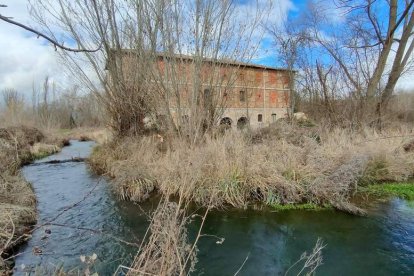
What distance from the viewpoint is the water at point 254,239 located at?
5203mm

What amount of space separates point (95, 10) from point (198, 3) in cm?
377

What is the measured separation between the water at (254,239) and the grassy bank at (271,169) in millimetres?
520

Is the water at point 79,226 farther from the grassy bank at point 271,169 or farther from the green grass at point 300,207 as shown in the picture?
the green grass at point 300,207

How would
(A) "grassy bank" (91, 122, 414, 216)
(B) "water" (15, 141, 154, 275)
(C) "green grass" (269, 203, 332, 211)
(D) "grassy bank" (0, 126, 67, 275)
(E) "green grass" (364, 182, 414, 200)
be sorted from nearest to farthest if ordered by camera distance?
(D) "grassy bank" (0, 126, 67, 275) < (B) "water" (15, 141, 154, 275) < (C) "green grass" (269, 203, 332, 211) < (A) "grassy bank" (91, 122, 414, 216) < (E) "green grass" (364, 182, 414, 200)

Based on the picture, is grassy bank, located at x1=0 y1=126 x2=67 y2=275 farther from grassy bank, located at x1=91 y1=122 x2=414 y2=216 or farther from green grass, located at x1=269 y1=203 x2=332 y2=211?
green grass, located at x1=269 y1=203 x2=332 y2=211

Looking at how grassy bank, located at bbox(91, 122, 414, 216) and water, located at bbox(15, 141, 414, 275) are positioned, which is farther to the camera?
grassy bank, located at bbox(91, 122, 414, 216)

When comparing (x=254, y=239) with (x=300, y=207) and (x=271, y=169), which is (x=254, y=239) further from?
(x=271, y=169)

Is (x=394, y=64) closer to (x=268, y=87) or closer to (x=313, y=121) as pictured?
(x=313, y=121)

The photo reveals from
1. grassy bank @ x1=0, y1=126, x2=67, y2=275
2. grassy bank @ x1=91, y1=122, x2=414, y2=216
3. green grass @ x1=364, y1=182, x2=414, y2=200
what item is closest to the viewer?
grassy bank @ x1=0, y1=126, x2=67, y2=275

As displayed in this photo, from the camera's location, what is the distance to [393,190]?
8867mm

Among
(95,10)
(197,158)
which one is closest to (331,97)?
(197,158)

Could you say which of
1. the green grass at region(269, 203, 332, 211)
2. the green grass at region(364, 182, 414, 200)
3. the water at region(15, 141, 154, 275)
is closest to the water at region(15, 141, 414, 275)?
the water at region(15, 141, 154, 275)

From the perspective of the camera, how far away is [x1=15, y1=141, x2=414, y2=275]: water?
520 cm

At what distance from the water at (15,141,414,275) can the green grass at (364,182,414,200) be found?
19.1 inches
